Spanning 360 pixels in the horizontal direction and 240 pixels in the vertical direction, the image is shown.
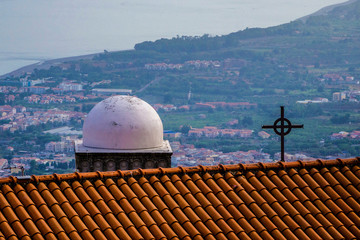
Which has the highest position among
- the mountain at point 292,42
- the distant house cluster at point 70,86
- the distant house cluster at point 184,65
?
the mountain at point 292,42

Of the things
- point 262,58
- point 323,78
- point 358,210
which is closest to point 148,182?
point 358,210

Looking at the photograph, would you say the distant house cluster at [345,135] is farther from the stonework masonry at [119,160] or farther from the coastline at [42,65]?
the coastline at [42,65]

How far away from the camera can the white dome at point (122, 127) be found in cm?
1312

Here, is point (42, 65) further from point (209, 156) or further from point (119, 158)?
point (119, 158)

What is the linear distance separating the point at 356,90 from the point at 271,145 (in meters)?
36.9

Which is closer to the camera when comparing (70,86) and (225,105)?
(225,105)

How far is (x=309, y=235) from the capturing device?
28.8 ft

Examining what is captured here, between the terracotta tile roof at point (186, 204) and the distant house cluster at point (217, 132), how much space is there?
83.4 meters

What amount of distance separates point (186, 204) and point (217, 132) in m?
88.0

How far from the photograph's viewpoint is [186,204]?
882 centimetres

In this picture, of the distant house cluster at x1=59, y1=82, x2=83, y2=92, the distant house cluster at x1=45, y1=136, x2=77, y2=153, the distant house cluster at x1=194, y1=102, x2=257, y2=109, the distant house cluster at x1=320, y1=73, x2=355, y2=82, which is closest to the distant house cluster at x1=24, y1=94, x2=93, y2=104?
the distant house cluster at x1=59, y1=82, x2=83, y2=92

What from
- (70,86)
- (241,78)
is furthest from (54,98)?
(241,78)

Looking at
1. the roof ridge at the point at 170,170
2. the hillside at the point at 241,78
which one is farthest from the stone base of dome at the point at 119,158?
the hillside at the point at 241,78

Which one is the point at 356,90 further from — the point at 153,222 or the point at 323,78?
the point at 153,222
